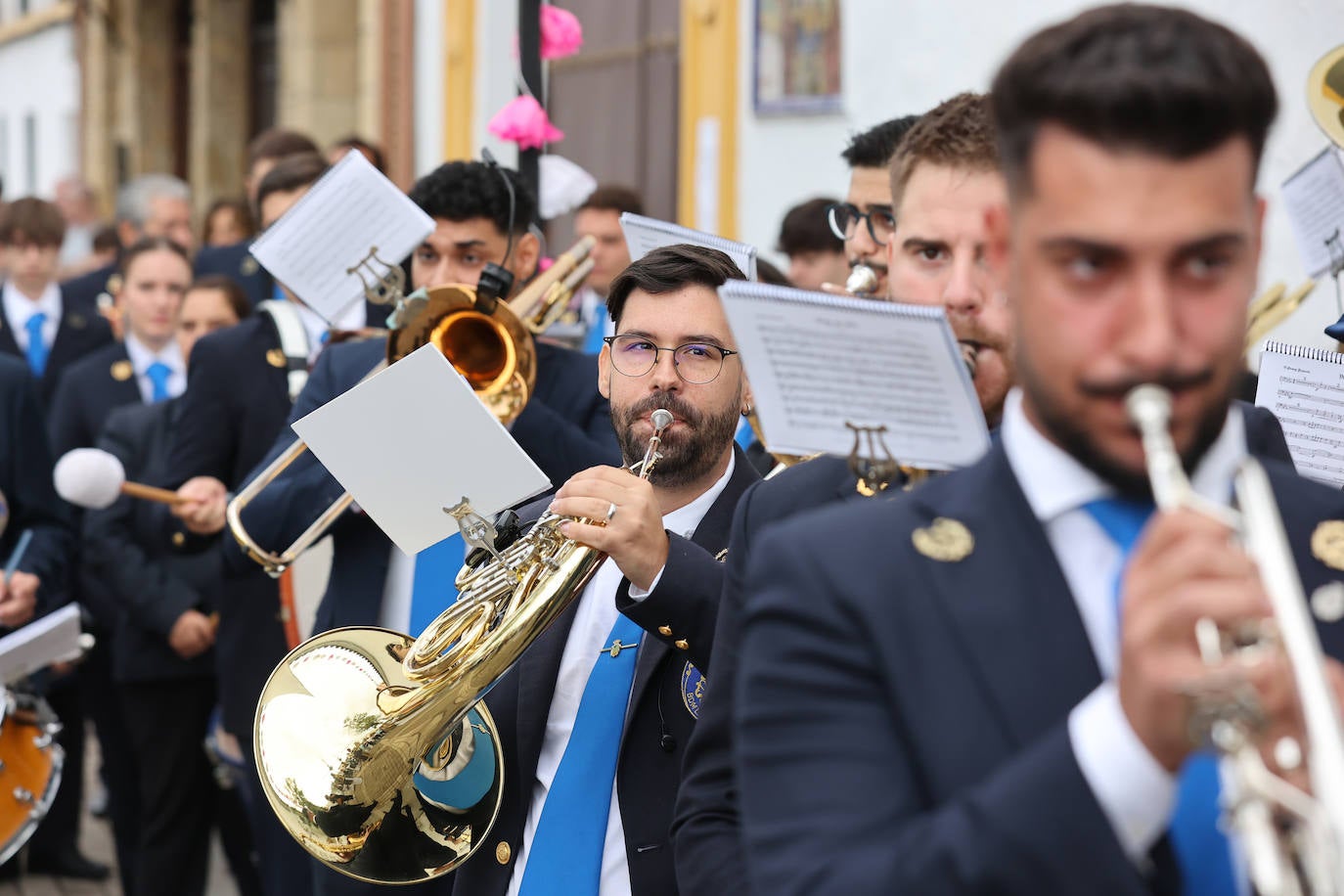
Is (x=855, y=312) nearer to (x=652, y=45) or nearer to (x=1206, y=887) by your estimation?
(x=1206, y=887)

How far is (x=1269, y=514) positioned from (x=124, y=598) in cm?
494

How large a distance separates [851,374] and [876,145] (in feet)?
7.97

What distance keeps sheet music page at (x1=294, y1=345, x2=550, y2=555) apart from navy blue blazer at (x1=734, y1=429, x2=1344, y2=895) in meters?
1.43

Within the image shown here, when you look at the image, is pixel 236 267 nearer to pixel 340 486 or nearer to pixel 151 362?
pixel 151 362

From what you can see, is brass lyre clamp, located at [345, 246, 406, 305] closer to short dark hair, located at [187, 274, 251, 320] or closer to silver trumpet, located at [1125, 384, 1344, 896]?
short dark hair, located at [187, 274, 251, 320]

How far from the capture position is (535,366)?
4.16m

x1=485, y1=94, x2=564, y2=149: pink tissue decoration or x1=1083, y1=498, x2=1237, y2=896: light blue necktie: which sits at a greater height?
x1=485, y1=94, x2=564, y2=149: pink tissue decoration

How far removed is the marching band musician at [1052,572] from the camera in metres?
1.40

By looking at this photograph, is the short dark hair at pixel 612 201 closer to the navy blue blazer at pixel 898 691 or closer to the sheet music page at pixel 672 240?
the sheet music page at pixel 672 240

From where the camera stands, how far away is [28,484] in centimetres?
530

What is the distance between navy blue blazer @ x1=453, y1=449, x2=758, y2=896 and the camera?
277 cm

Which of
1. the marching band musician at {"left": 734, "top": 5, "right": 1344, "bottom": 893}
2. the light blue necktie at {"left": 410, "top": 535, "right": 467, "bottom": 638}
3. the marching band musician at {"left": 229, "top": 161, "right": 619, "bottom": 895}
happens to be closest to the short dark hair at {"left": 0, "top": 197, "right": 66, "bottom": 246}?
the marching band musician at {"left": 229, "top": 161, "right": 619, "bottom": 895}

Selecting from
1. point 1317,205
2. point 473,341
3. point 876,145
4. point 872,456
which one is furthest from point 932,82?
point 872,456

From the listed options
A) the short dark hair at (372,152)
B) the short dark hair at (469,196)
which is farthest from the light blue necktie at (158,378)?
the short dark hair at (469,196)
